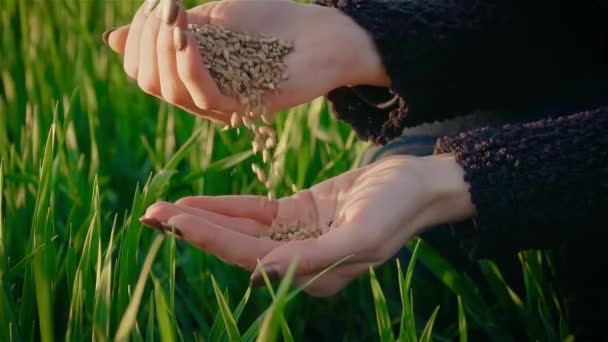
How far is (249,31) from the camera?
1.14m

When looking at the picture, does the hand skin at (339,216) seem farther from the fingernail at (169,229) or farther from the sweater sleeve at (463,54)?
the sweater sleeve at (463,54)

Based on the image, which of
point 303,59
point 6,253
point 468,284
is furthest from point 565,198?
point 6,253

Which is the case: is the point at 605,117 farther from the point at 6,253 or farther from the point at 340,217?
the point at 6,253

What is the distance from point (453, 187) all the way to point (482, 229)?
57 mm

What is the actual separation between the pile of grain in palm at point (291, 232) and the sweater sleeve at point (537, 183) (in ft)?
0.60

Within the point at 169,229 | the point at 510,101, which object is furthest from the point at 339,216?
the point at 510,101

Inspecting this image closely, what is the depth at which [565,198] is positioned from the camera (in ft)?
3.42

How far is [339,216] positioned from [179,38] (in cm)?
27

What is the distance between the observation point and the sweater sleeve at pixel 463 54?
3.86 feet

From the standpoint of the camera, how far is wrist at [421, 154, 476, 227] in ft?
3.38

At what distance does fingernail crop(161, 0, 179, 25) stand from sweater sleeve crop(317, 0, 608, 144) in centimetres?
30

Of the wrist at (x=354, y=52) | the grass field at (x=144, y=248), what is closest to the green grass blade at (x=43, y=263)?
the grass field at (x=144, y=248)

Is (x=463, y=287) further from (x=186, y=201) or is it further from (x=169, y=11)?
(x=169, y=11)

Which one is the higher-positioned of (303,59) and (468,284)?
(303,59)
